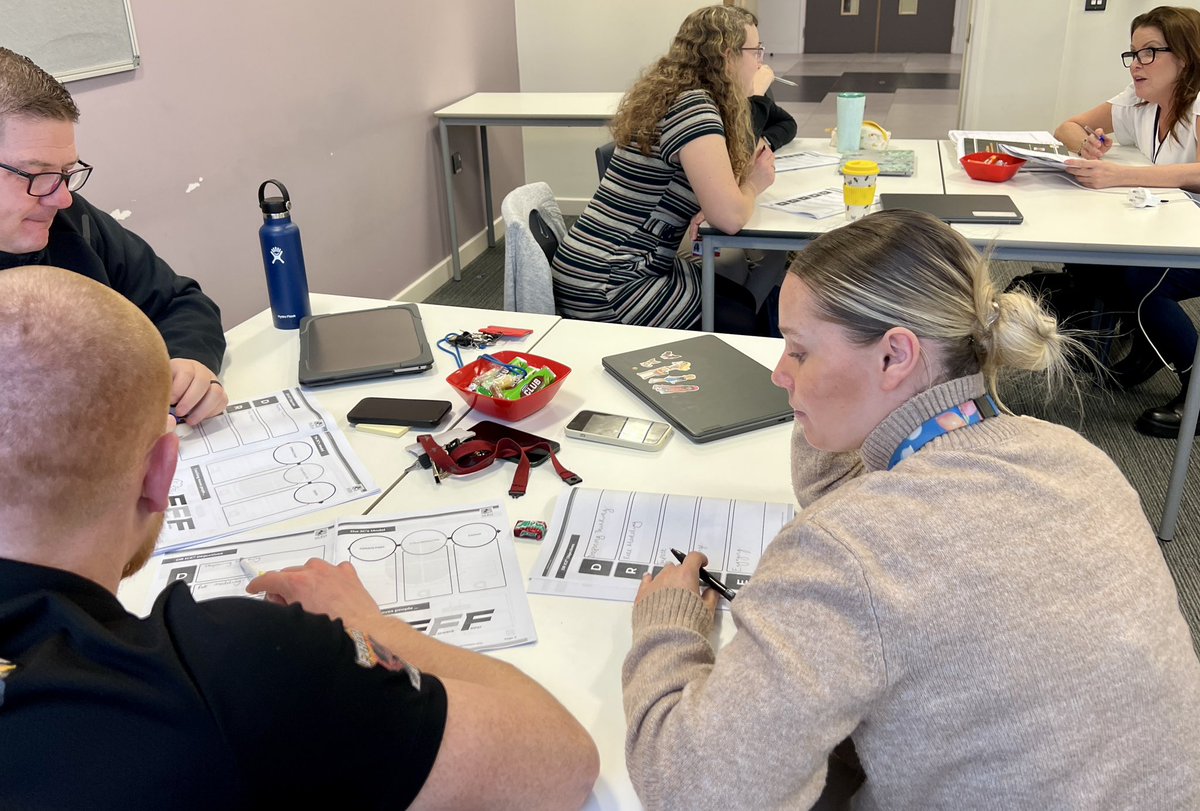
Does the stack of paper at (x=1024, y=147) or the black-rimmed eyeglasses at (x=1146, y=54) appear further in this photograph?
the black-rimmed eyeglasses at (x=1146, y=54)

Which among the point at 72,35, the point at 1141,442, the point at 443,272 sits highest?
the point at 72,35

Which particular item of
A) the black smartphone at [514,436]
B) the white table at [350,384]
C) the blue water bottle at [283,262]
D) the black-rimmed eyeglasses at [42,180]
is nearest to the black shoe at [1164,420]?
the white table at [350,384]

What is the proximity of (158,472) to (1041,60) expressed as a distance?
17.4ft

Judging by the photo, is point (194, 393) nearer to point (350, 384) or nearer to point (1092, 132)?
point (350, 384)

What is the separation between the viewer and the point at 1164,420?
2.91 meters

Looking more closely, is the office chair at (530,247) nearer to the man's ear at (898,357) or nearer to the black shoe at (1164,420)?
the man's ear at (898,357)

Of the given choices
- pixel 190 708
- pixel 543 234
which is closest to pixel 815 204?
pixel 543 234

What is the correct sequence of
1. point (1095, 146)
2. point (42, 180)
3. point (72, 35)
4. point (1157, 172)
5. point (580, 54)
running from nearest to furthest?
point (42, 180), point (72, 35), point (1157, 172), point (1095, 146), point (580, 54)

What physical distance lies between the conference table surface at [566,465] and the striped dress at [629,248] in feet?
1.87

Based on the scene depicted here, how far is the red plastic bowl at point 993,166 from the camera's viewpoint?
2781 millimetres

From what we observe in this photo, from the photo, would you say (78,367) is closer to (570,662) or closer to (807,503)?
(570,662)

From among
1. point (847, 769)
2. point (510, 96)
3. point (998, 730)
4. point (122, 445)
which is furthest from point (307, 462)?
point (510, 96)

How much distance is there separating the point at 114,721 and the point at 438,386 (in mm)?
1142

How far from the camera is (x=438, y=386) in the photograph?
5.64ft
